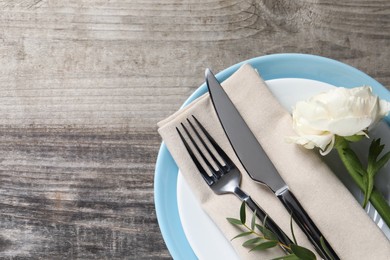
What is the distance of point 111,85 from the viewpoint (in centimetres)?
86

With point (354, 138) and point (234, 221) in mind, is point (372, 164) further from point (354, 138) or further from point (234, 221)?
point (234, 221)

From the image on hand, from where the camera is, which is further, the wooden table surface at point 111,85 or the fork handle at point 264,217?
the wooden table surface at point 111,85

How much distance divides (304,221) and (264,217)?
45 millimetres

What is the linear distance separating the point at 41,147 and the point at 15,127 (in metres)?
0.05

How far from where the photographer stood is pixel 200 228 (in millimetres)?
725

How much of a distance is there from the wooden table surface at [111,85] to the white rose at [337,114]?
0.67ft

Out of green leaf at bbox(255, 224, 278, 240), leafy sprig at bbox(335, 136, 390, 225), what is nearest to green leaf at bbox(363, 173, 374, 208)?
leafy sprig at bbox(335, 136, 390, 225)

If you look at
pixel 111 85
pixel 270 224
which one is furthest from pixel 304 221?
pixel 111 85

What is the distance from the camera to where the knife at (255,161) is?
692mm

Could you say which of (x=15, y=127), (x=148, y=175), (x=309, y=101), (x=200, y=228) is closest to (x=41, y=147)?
(x=15, y=127)

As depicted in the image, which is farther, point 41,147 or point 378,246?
point 41,147

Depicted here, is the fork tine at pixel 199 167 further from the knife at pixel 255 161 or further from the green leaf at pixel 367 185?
the green leaf at pixel 367 185

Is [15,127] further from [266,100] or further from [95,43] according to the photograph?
[266,100]

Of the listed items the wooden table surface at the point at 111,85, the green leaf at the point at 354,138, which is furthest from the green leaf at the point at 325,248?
the wooden table surface at the point at 111,85
